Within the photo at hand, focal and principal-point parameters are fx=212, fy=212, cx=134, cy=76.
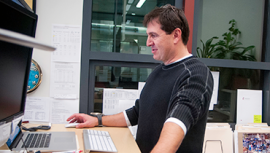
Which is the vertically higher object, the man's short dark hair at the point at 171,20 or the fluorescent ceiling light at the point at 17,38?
the man's short dark hair at the point at 171,20

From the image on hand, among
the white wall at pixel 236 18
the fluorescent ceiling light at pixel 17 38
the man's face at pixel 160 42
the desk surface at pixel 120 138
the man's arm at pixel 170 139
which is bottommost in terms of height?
the desk surface at pixel 120 138

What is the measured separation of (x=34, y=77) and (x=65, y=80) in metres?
0.21

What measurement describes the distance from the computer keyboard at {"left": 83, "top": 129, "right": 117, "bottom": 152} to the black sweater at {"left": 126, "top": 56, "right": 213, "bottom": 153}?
237 millimetres

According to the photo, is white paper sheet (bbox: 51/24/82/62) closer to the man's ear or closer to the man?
the man

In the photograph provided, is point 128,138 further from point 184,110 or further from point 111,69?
point 111,69

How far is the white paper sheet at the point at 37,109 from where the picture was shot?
1.50 m

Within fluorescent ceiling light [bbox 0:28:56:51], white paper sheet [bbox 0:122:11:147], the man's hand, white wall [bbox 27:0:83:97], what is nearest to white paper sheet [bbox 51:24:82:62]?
white wall [bbox 27:0:83:97]

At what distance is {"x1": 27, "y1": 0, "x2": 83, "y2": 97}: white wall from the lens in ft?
4.91

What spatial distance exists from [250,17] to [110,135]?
5.56 feet

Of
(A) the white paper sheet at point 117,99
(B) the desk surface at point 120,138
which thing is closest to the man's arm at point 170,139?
(B) the desk surface at point 120,138

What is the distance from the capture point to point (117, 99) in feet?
5.43

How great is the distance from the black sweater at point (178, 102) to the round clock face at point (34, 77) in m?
0.68

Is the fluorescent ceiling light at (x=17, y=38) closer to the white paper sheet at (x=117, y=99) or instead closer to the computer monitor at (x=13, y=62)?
the computer monitor at (x=13, y=62)

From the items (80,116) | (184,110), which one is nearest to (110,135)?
(80,116)
